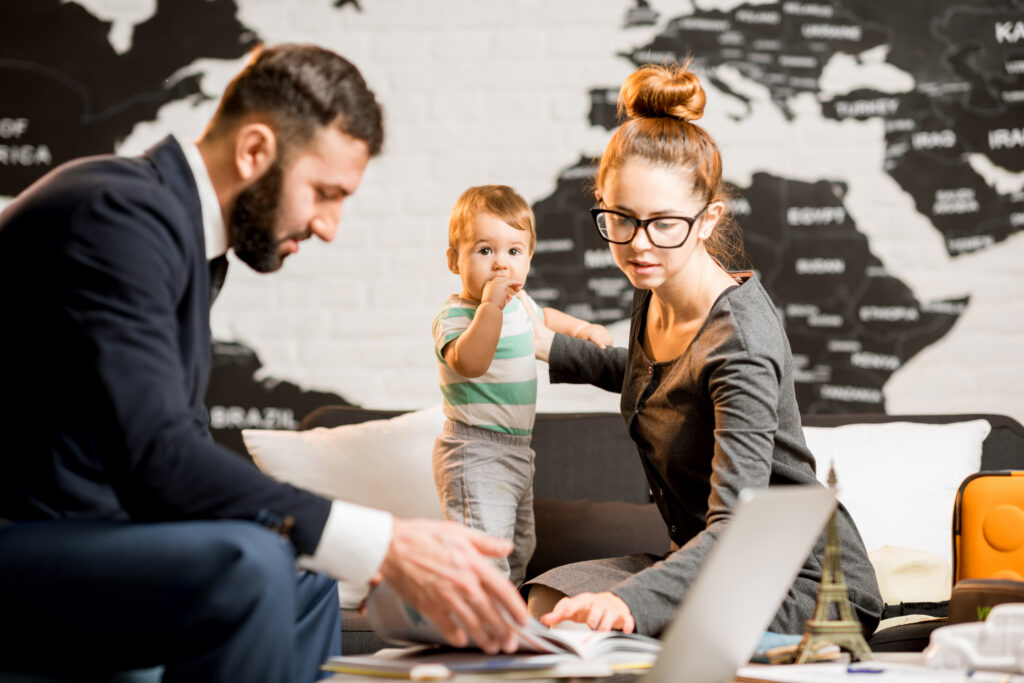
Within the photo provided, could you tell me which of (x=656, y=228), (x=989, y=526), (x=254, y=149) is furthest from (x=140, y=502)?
(x=989, y=526)

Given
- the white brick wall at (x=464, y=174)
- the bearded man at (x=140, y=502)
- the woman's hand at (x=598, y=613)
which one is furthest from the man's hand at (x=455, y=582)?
the white brick wall at (x=464, y=174)

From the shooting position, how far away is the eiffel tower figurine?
1.35 m

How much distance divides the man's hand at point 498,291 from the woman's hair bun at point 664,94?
565mm

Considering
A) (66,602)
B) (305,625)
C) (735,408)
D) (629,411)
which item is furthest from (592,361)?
(66,602)

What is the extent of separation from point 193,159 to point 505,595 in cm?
79

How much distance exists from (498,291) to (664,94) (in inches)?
25.2

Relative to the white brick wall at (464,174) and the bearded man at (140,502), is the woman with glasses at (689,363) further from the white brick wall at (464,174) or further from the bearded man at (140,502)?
the white brick wall at (464,174)

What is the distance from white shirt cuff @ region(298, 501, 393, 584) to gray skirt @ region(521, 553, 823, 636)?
574mm

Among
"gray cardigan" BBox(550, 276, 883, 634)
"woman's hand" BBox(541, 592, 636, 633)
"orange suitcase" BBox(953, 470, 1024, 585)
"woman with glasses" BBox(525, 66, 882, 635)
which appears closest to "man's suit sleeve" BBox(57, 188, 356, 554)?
"woman's hand" BBox(541, 592, 636, 633)

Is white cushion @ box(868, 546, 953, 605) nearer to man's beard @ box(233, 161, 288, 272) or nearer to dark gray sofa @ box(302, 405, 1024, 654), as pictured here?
dark gray sofa @ box(302, 405, 1024, 654)

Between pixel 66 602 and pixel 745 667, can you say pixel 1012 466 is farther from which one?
pixel 66 602

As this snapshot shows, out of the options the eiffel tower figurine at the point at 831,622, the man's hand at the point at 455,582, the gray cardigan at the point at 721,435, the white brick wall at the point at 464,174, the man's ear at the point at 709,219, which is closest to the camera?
the man's hand at the point at 455,582

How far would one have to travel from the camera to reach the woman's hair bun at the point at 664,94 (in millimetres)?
1926

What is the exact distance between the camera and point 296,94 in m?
1.43
